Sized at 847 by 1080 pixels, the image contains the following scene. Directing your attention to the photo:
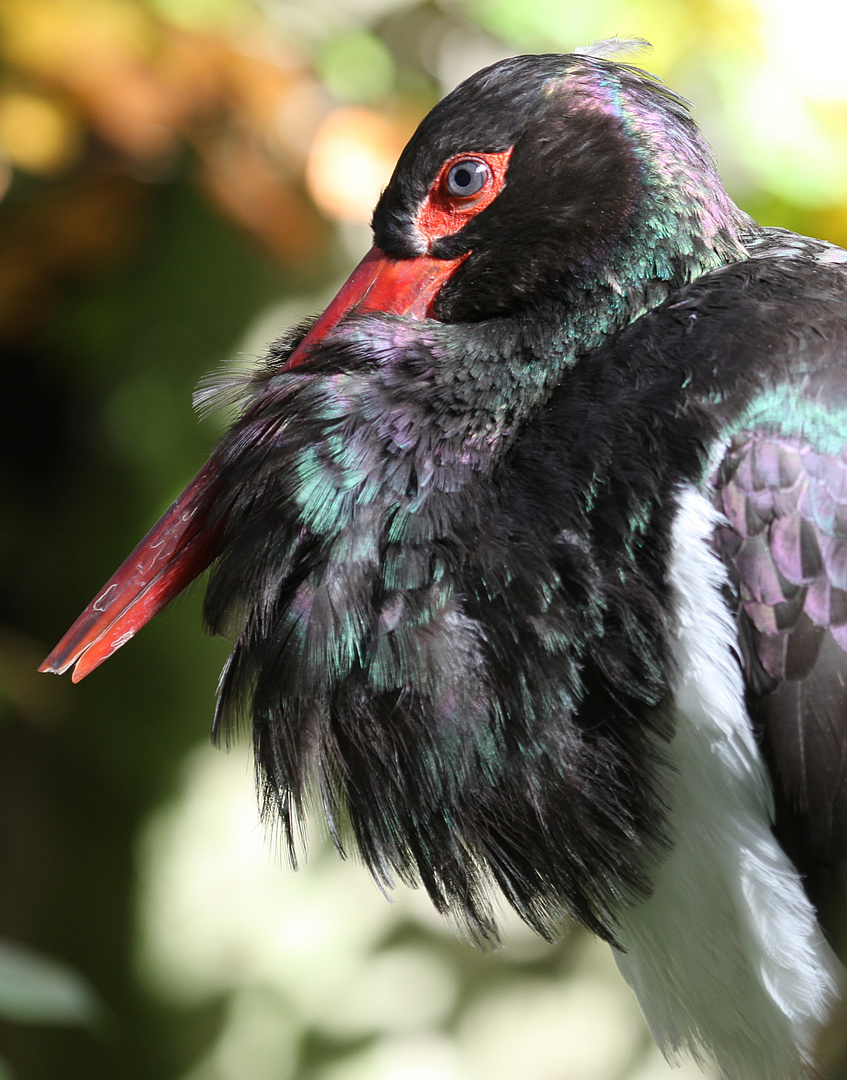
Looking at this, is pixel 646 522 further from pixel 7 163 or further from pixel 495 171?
pixel 7 163

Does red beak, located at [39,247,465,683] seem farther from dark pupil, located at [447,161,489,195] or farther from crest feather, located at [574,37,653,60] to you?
crest feather, located at [574,37,653,60]

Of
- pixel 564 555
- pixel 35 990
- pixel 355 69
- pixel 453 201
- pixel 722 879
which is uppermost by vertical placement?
pixel 355 69

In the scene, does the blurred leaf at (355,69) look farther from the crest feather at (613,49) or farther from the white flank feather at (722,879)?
the white flank feather at (722,879)

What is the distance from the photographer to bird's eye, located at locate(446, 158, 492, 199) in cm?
128

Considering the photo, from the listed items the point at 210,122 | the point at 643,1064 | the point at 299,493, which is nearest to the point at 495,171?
the point at 299,493

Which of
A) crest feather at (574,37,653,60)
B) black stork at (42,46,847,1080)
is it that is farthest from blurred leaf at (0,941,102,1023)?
crest feather at (574,37,653,60)

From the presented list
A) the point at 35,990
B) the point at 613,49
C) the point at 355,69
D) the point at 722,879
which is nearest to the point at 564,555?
the point at 722,879

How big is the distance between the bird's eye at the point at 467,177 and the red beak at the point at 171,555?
77 mm

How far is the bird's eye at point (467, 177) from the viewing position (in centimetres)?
128

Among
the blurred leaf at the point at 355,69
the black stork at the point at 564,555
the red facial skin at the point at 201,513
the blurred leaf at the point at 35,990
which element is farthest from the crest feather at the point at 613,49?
the blurred leaf at the point at 35,990

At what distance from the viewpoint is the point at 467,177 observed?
128 cm

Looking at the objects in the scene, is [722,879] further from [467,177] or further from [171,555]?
[467,177]

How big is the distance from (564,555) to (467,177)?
0.47m

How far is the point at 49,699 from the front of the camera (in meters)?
2.77
